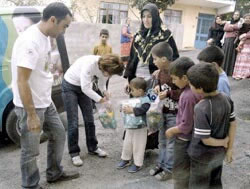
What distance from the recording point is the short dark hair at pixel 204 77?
1949mm

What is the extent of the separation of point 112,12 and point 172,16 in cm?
454

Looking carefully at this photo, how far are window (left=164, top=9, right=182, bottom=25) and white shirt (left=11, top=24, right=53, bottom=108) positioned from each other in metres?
16.1

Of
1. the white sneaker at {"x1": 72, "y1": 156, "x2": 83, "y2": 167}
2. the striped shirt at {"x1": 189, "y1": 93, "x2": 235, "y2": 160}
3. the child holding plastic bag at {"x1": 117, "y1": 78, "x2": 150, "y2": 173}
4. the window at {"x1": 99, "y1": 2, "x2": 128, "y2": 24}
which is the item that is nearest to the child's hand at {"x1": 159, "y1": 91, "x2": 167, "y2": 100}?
the child holding plastic bag at {"x1": 117, "y1": 78, "x2": 150, "y2": 173}

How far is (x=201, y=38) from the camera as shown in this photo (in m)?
20.4

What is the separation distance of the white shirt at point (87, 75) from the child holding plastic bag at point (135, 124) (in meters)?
0.37

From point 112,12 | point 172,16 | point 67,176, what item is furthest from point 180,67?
point 172,16

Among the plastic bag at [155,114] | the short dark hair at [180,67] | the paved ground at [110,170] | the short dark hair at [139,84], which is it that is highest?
the short dark hair at [180,67]

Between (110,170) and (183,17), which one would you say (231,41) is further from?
(183,17)

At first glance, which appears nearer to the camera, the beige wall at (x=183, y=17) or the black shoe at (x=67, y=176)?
the black shoe at (x=67, y=176)

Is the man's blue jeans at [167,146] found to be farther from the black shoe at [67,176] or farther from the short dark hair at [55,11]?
the short dark hair at [55,11]

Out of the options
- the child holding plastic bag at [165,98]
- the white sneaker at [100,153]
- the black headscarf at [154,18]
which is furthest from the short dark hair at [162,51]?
the white sneaker at [100,153]

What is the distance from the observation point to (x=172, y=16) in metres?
18.1

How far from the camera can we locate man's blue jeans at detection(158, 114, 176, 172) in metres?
2.92

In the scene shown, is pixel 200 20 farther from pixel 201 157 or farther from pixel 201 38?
pixel 201 157
